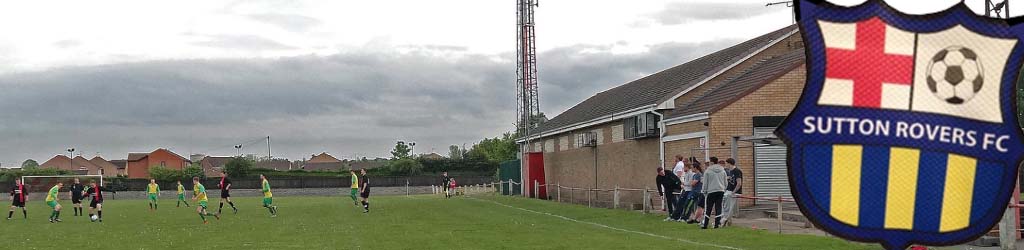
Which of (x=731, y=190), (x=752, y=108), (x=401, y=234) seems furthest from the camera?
(x=752, y=108)

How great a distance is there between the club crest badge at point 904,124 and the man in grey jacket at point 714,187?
15.6 meters

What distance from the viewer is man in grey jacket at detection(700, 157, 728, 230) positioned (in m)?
23.2

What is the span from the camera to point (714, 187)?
23203 millimetres

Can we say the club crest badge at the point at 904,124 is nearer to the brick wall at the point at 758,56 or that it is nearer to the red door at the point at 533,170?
the brick wall at the point at 758,56

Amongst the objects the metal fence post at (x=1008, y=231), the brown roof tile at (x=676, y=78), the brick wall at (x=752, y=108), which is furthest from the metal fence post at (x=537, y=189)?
the metal fence post at (x=1008, y=231)

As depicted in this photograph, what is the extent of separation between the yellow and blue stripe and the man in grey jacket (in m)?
15.6

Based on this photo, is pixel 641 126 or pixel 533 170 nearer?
pixel 641 126

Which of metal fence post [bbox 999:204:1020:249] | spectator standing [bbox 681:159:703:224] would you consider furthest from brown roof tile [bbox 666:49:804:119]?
metal fence post [bbox 999:204:1020:249]

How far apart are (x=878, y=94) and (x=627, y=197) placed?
109 feet

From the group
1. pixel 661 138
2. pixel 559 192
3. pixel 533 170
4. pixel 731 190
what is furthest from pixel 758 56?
pixel 533 170

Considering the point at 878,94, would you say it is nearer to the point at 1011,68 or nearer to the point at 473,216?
the point at 1011,68

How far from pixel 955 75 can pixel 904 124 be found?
502 mm

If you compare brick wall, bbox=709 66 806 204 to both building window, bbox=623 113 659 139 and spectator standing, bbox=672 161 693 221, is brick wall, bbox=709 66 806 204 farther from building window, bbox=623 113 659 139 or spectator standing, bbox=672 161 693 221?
building window, bbox=623 113 659 139

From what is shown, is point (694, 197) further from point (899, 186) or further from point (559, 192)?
point (559, 192)
